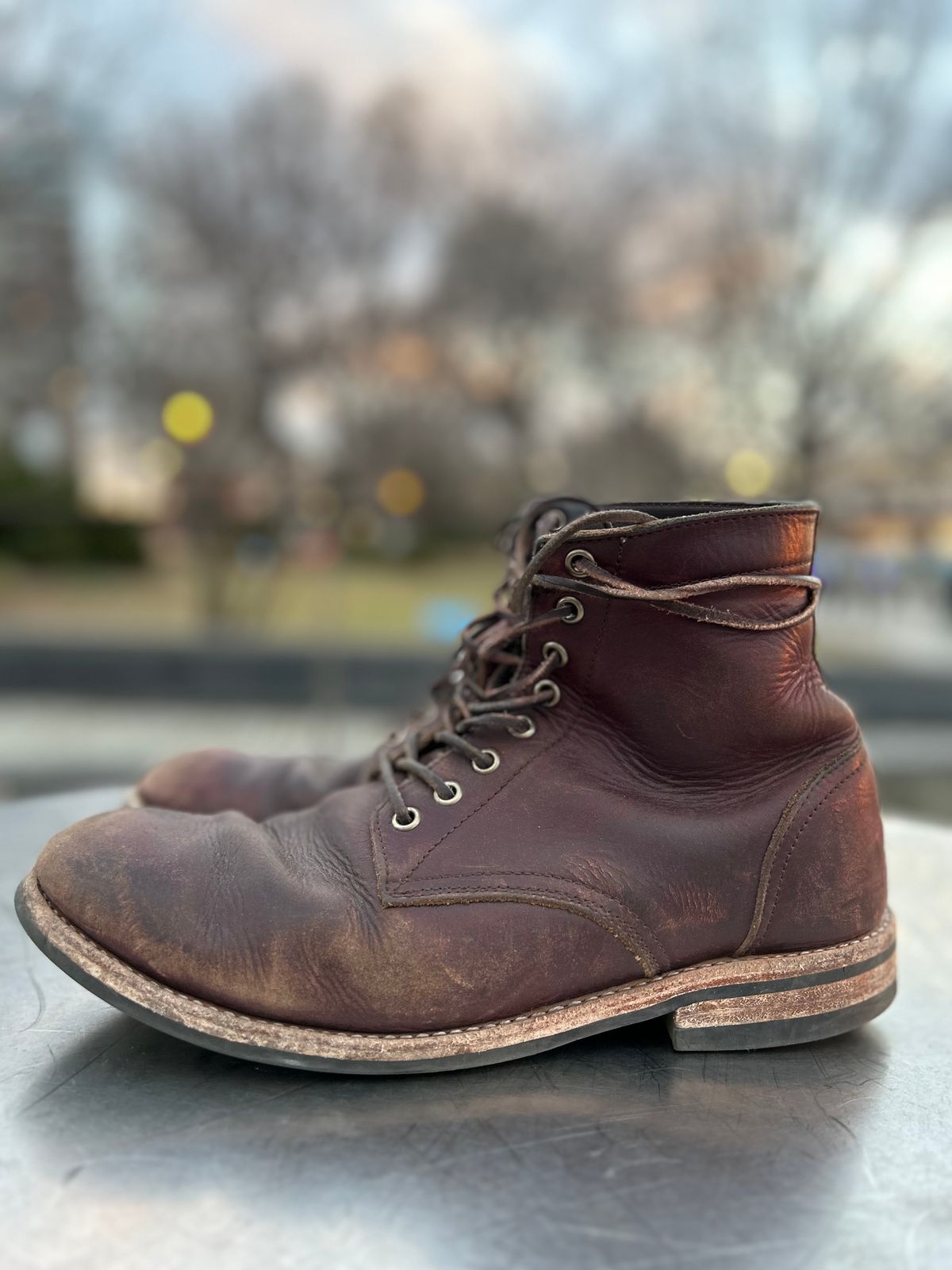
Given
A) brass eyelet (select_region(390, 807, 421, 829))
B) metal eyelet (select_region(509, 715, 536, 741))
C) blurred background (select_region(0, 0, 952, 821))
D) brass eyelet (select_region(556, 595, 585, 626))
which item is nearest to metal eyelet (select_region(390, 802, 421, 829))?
brass eyelet (select_region(390, 807, 421, 829))

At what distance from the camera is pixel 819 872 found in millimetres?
964

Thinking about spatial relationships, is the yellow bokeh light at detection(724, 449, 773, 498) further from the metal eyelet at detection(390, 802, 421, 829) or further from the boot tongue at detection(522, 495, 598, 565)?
the metal eyelet at detection(390, 802, 421, 829)

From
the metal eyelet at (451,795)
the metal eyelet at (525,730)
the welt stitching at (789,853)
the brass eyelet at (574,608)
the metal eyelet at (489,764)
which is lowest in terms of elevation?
the welt stitching at (789,853)

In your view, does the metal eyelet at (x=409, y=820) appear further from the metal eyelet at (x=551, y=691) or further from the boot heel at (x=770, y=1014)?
the boot heel at (x=770, y=1014)

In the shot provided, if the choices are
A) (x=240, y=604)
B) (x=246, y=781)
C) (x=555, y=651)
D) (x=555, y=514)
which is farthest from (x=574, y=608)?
A: (x=240, y=604)

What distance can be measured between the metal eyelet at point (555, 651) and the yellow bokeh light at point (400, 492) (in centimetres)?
1500

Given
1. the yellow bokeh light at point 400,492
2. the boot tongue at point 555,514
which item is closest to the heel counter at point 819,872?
the boot tongue at point 555,514

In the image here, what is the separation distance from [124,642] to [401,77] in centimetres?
971

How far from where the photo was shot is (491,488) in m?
16.6

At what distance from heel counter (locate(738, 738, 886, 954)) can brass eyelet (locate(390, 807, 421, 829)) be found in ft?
1.11

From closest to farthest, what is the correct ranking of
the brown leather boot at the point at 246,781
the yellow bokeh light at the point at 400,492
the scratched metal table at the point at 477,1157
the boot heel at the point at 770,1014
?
the scratched metal table at the point at 477,1157
the boot heel at the point at 770,1014
the brown leather boot at the point at 246,781
the yellow bokeh light at the point at 400,492

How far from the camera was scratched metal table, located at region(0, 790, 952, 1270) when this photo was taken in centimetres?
65

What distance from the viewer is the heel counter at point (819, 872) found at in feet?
3.13

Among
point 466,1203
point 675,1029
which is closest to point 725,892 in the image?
point 675,1029
